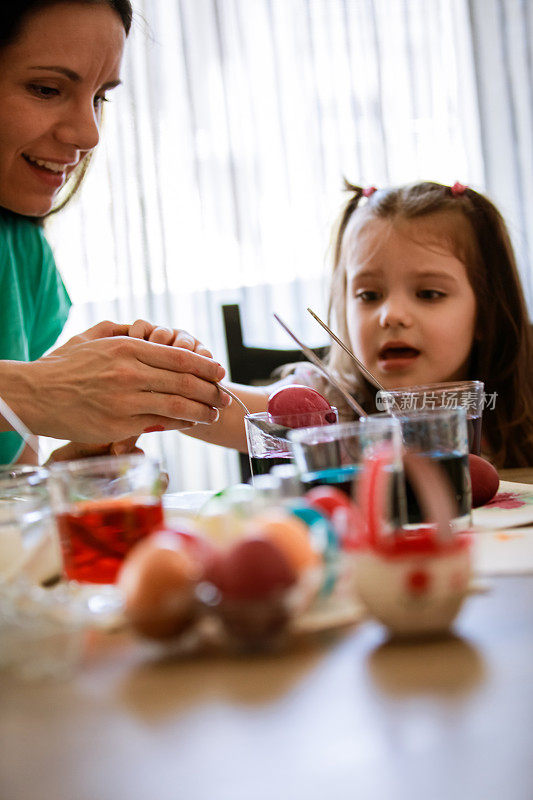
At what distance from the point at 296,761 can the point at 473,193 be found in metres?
1.54

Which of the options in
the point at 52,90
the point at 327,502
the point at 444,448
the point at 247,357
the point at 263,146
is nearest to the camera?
the point at 327,502

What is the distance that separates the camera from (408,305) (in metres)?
1.47

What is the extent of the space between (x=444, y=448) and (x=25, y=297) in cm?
123

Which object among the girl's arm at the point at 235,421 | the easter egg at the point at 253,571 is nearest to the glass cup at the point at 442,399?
the easter egg at the point at 253,571

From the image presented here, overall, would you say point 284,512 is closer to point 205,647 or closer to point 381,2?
point 205,647

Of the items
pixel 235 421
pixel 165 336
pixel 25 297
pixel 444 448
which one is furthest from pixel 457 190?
pixel 444 448

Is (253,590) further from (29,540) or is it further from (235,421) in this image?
(235,421)

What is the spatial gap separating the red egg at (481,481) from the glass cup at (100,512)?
34 cm

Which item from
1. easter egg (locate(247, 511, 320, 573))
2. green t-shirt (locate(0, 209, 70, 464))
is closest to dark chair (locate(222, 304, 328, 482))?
green t-shirt (locate(0, 209, 70, 464))

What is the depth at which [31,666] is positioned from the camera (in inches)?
14.2

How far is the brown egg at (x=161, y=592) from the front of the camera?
356 mm

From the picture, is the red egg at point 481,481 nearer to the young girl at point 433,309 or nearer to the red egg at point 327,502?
the red egg at point 327,502

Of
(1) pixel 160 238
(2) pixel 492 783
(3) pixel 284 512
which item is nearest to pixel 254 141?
(1) pixel 160 238

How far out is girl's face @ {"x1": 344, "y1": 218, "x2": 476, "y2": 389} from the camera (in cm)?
148
